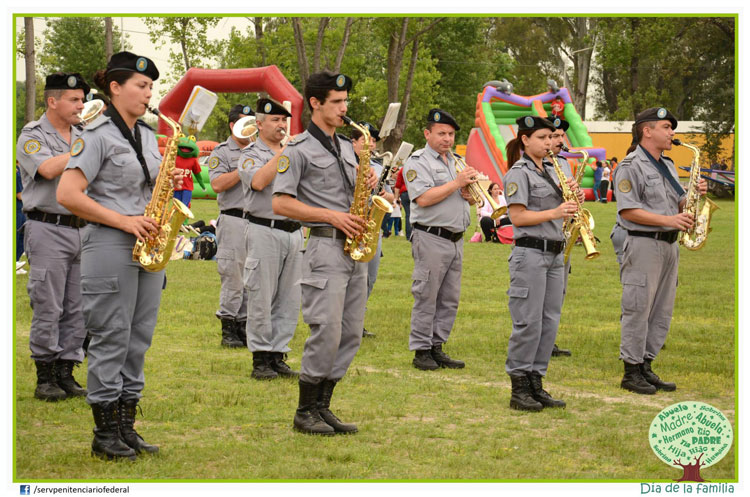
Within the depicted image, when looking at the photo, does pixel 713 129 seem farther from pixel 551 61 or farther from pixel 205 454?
pixel 205 454

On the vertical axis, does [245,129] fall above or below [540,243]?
above

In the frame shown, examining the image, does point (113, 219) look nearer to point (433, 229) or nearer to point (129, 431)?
point (129, 431)

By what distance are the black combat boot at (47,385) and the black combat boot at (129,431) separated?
1620mm

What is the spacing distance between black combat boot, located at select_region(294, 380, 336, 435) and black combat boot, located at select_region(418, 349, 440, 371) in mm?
2416

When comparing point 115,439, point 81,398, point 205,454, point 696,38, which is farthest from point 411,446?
point 696,38

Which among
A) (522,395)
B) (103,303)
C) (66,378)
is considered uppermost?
(103,303)

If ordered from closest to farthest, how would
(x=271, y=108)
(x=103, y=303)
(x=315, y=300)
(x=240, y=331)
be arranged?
(x=103, y=303)
(x=315, y=300)
(x=271, y=108)
(x=240, y=331)

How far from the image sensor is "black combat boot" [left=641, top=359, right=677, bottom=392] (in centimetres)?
790

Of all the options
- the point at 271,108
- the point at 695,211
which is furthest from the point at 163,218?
the point at 695,211

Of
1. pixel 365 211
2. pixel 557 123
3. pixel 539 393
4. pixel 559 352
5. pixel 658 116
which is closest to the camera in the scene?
pixel 365 211

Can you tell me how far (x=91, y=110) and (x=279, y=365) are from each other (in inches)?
110

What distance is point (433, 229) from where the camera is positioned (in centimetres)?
878

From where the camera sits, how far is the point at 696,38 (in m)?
35.3

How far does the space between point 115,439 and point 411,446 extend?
1.90 metres
